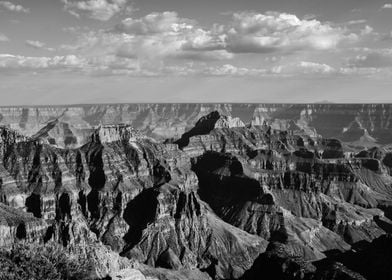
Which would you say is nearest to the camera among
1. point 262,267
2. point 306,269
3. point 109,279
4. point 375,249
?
point 109,279

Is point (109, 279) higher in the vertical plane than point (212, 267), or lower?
higher

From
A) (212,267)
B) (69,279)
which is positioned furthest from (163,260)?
(69,279)

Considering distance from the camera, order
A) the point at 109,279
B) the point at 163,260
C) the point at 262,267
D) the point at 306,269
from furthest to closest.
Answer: the point at 163,260, the point at 262,267, the point at 306,269, the point at 109,279

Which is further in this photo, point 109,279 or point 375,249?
point 375,249

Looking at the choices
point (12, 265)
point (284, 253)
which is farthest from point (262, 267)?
point (12, 265)

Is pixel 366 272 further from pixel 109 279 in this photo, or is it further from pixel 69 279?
pixel 69 279

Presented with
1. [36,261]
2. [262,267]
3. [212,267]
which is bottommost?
[212,267]

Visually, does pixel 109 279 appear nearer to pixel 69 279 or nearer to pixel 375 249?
pixel 69 279

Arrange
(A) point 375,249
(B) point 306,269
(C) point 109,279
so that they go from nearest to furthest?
(C) point 109,279 → (B) point 306,269 → (A) point 375,249

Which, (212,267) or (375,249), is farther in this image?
(212,267)
